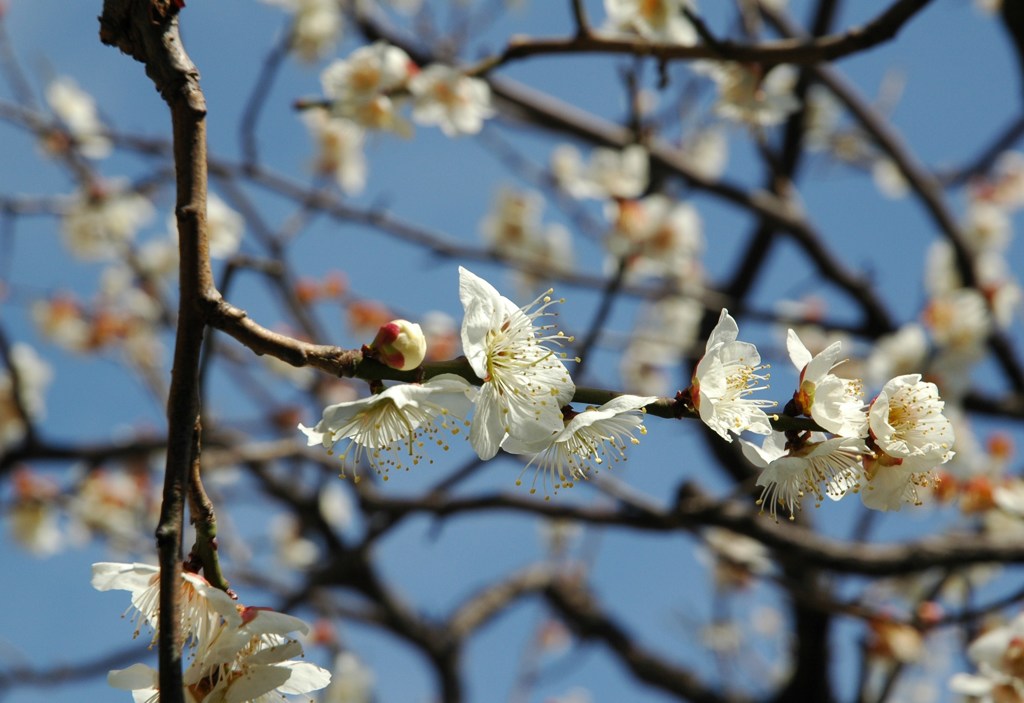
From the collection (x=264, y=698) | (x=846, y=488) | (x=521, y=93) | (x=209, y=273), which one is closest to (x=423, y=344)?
(x=209, y=273)

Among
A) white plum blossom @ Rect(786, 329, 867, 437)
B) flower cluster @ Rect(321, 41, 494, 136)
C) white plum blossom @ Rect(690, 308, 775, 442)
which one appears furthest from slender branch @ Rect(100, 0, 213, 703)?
flower cluster @ Rect(321, 41, 494, 136)

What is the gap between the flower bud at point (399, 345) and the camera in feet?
3.01

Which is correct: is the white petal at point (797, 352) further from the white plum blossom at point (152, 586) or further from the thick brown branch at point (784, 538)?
the thick brown branch at point (784, 538)

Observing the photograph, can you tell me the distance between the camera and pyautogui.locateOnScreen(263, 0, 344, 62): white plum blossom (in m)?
3.48

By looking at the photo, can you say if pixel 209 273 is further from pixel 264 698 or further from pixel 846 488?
pixel 846 488

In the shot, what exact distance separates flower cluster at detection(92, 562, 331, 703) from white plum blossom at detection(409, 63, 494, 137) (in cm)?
184

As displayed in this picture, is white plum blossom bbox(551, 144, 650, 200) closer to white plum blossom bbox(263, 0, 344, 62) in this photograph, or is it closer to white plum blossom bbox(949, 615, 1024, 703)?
white plum blossom bbox(263, 0, 344, 62)

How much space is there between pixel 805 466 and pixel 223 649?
2.27ft

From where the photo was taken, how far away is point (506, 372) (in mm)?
1106

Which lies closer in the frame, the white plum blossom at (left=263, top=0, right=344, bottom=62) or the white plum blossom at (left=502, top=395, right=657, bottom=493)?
the white plum blossom at (left=502, top=395, right=657, bottom=493)

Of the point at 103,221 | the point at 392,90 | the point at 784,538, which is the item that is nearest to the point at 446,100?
the point at 392,90

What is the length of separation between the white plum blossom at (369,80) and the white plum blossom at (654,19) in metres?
0.64

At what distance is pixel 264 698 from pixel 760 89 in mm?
2148

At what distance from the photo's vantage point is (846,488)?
1.15 m
